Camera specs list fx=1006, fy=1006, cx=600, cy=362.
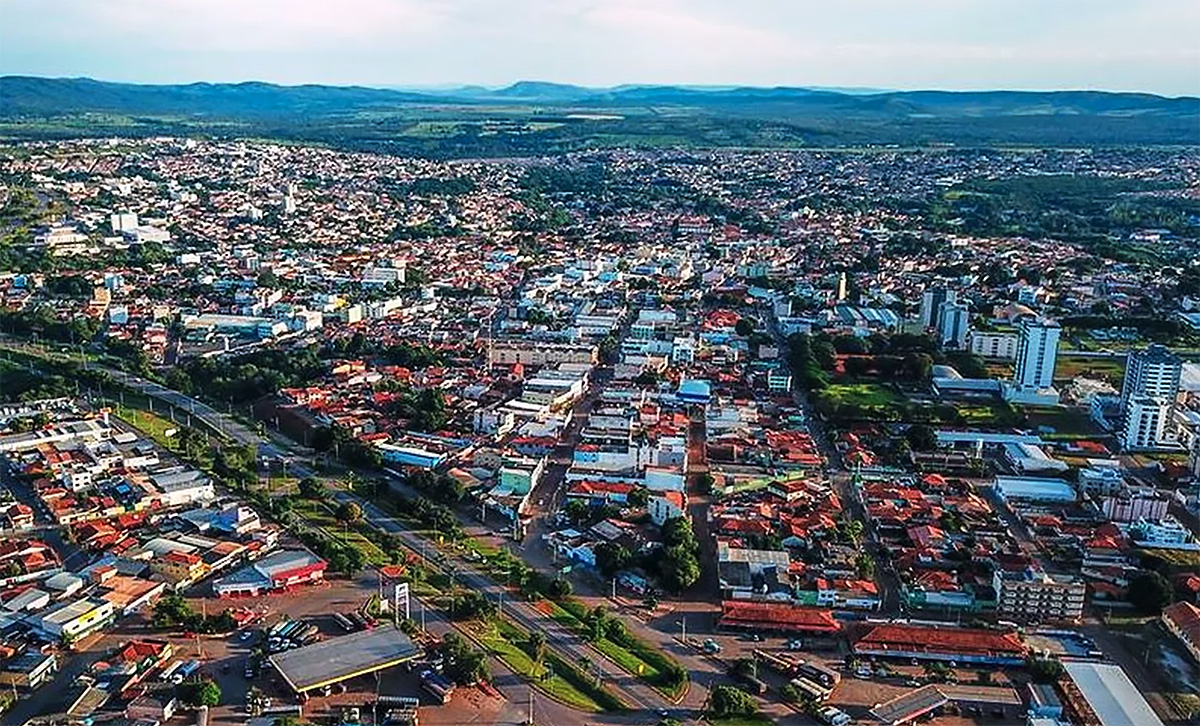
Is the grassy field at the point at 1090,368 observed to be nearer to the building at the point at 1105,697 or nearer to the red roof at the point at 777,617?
the building at the point at 1105,697

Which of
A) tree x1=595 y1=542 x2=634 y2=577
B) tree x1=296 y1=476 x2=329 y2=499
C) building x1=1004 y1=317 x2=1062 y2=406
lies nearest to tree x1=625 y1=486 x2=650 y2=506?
tree x1=595 y1=542 x2=634 y2=577

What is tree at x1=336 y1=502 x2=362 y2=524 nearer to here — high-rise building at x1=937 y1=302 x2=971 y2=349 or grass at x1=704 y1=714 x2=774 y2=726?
grass at x1=704 y1=714 x2=774 y2=726

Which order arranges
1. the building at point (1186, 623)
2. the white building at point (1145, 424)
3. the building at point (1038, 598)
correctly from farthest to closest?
the white building at point (1145, 424), the building at point (1038, 598), the building at point (1186, 623)

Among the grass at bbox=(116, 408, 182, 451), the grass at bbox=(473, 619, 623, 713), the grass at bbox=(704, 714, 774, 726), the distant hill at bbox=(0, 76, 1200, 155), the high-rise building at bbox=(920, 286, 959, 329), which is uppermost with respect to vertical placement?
the distant hill at bbox=(0, 76, 1200, 155)

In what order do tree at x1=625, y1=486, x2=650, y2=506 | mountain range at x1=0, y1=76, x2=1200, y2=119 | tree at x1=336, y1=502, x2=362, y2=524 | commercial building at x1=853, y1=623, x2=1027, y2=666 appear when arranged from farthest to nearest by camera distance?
mountain range at x1=0, y1=76, x2=1200, y2=119 < tree at x1=625, y1=486, x2=650, y2=506 < tree at x1=336, y1=502, x2=362, y2=524 < commercial building at x1=853, y1=623, x2=1027, y2=666

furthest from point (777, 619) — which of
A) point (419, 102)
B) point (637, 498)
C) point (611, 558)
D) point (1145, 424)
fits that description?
point (419, 102)

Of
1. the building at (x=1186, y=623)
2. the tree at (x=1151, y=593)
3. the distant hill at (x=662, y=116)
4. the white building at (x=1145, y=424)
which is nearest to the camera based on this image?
the building at (x=1186, y=623)

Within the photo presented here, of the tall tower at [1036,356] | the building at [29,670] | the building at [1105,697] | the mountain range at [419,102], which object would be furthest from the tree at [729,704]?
the mountain range at [419,102]
